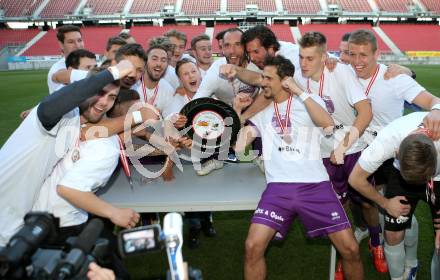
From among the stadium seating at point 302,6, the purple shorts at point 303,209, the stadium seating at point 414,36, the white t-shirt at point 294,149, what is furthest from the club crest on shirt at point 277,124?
the stadium seating at point 302,6

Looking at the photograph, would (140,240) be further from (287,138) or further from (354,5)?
(354,5)

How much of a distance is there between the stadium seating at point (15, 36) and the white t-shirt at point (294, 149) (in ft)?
131

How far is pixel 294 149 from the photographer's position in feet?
9.95

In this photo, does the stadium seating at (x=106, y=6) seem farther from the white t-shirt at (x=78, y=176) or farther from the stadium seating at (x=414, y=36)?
the white t-shirt at (x=78, y=176)

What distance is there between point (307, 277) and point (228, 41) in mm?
2362

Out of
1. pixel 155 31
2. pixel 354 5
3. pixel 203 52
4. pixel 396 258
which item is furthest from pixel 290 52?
pixel 354 5

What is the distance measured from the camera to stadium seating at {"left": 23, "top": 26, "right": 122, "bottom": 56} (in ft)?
118

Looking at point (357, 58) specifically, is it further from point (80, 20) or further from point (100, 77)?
point (80, 20)

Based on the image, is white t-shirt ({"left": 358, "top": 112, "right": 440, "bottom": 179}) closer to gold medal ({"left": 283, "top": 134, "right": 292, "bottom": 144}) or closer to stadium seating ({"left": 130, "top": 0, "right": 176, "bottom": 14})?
gold medal ({"left": 283, "top": 134, "right": 292, "bottom": 144})

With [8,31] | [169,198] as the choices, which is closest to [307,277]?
[169,198]

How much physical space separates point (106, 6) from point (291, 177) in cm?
4241

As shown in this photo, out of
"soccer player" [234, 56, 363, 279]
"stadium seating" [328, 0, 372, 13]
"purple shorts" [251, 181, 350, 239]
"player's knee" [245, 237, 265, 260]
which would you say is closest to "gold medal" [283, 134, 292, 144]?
"soccer player" [234, 56, 363, 279]

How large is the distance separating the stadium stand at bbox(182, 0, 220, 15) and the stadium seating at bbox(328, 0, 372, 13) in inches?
465

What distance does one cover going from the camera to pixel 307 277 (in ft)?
11.6
